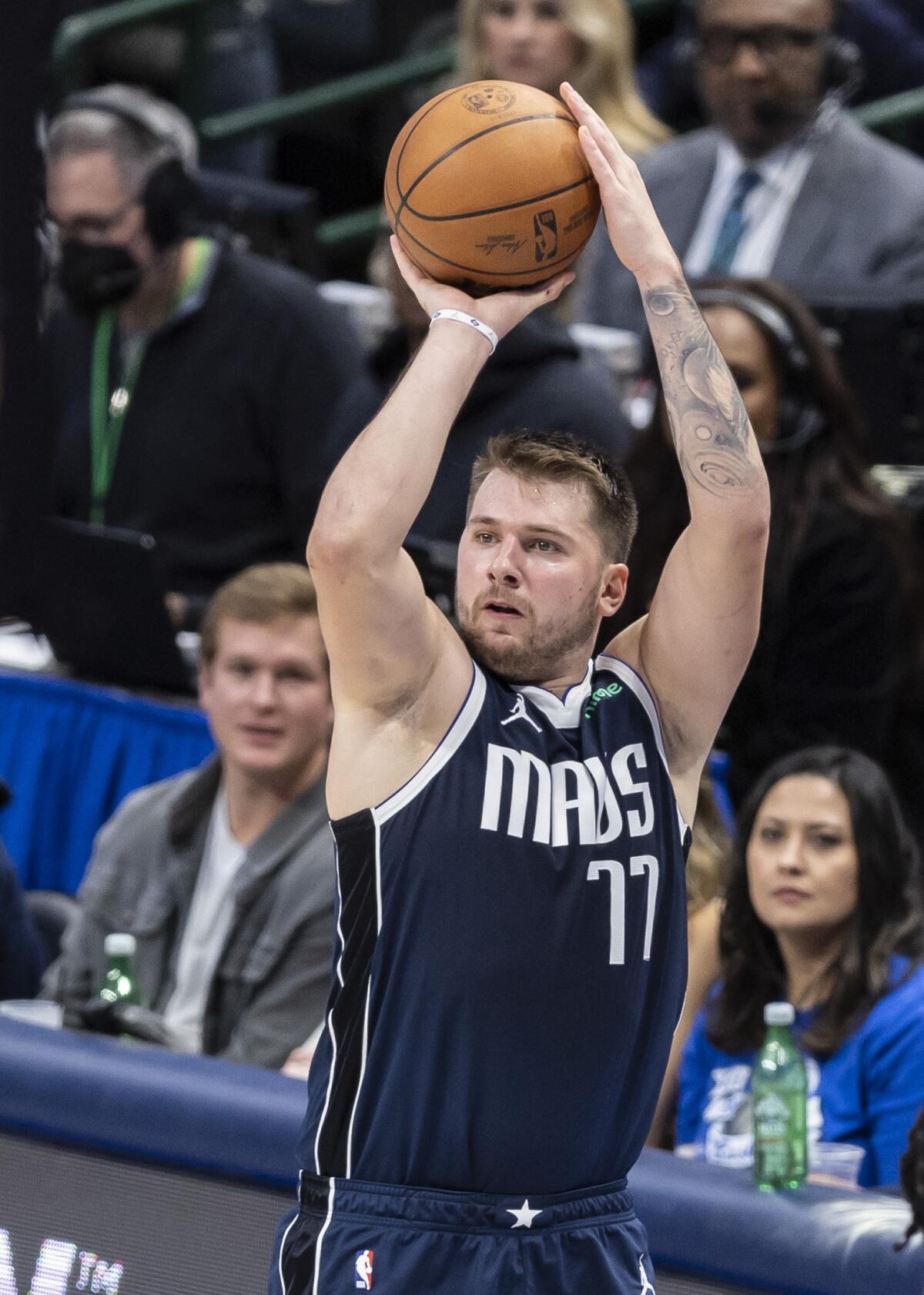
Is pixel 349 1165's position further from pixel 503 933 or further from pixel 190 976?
pixel 190 976

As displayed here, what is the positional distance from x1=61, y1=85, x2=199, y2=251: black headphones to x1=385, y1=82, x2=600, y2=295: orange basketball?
355cm

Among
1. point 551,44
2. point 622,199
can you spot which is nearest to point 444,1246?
point 622,199

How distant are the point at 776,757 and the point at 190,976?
1522 mm

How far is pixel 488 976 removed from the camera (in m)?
2.79

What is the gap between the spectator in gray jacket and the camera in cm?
477

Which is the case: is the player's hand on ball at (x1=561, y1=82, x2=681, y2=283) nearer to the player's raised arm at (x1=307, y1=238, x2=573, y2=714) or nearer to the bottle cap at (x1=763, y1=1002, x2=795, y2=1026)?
the player's raised arm at (x1=307, y1=238, x2=573, y2=714)

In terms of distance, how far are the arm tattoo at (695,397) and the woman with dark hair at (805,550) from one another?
89.4 inches

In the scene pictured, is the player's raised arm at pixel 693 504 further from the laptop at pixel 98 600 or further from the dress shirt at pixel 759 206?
the dress shirt at pixel 759 206

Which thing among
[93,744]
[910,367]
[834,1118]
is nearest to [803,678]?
[910,367]

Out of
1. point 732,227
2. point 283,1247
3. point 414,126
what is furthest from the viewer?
point 732,227

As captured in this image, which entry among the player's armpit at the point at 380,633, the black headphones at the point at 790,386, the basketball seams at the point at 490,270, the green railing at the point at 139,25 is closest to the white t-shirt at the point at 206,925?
the black headphones at the point at 790,386

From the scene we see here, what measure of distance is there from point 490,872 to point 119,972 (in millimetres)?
2156

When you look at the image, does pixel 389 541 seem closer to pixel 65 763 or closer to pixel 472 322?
pixel 472 322

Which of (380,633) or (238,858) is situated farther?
(238,858)
